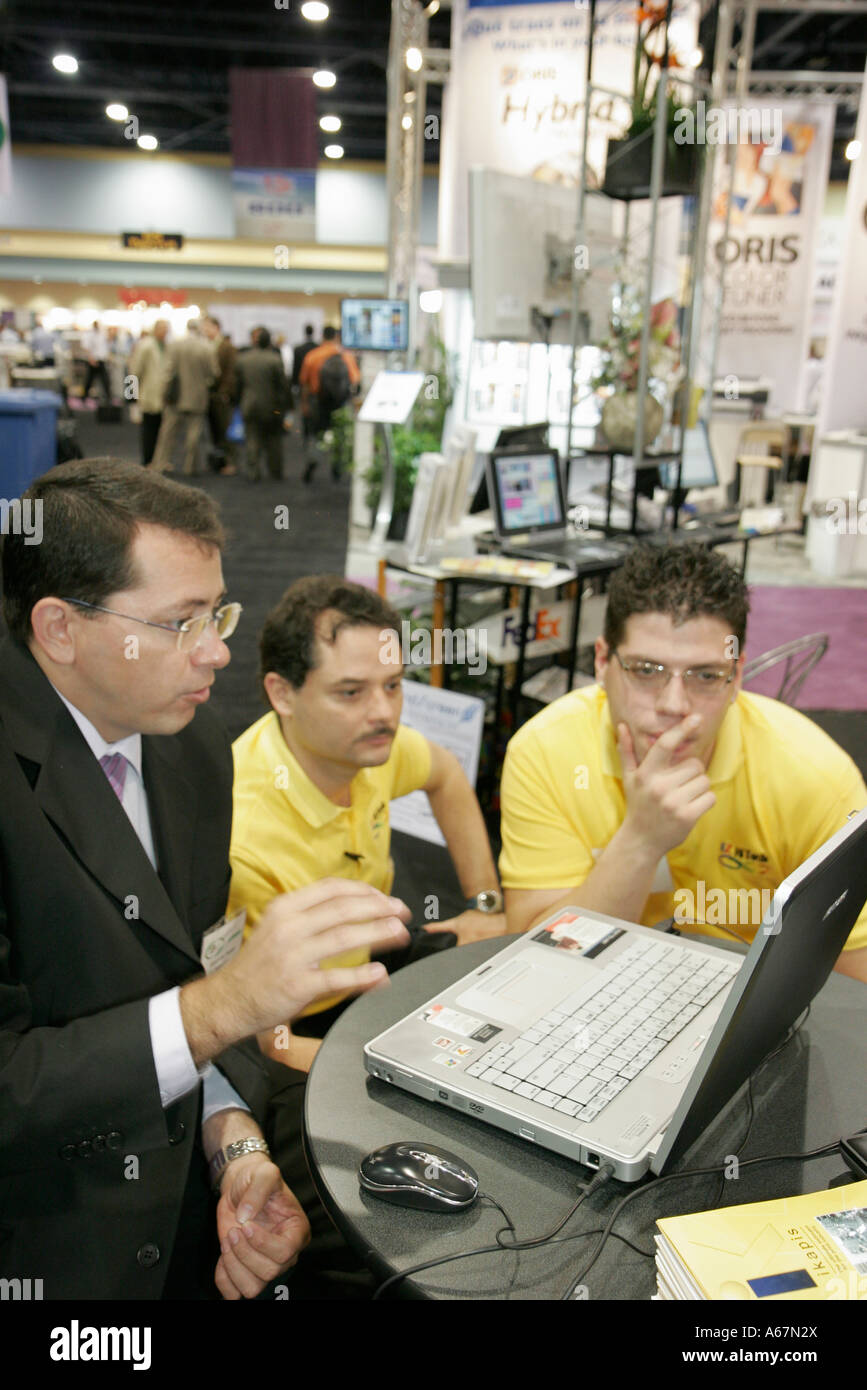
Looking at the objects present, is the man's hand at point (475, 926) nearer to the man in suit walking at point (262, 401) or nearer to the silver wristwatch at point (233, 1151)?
the silver wristwatch at point (233, 1151)

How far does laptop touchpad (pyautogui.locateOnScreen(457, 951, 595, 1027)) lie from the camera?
117cm

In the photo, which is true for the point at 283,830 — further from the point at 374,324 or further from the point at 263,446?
the point at 263,446

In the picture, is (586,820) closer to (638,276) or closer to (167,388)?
(638,276)

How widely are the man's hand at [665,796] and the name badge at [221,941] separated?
60 cm

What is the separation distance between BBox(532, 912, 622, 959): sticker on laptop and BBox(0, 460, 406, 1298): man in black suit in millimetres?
350

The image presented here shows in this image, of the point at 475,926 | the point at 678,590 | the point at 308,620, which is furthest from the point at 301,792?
the point at 678,590

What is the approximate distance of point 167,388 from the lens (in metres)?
9.51

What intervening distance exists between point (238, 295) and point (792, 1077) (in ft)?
78.3

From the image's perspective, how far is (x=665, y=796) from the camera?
1.46 m

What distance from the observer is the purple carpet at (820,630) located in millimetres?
5176

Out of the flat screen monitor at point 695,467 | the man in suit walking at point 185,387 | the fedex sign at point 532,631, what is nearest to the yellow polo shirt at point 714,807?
the fedex sign at point 532,631

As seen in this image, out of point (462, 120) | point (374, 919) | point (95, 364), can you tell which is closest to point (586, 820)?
point (374, 919)

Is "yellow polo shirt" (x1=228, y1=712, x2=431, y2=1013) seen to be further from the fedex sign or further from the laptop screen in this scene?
the laptop screen

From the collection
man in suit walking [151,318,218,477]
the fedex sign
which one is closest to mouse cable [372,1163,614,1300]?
the fedex sign
